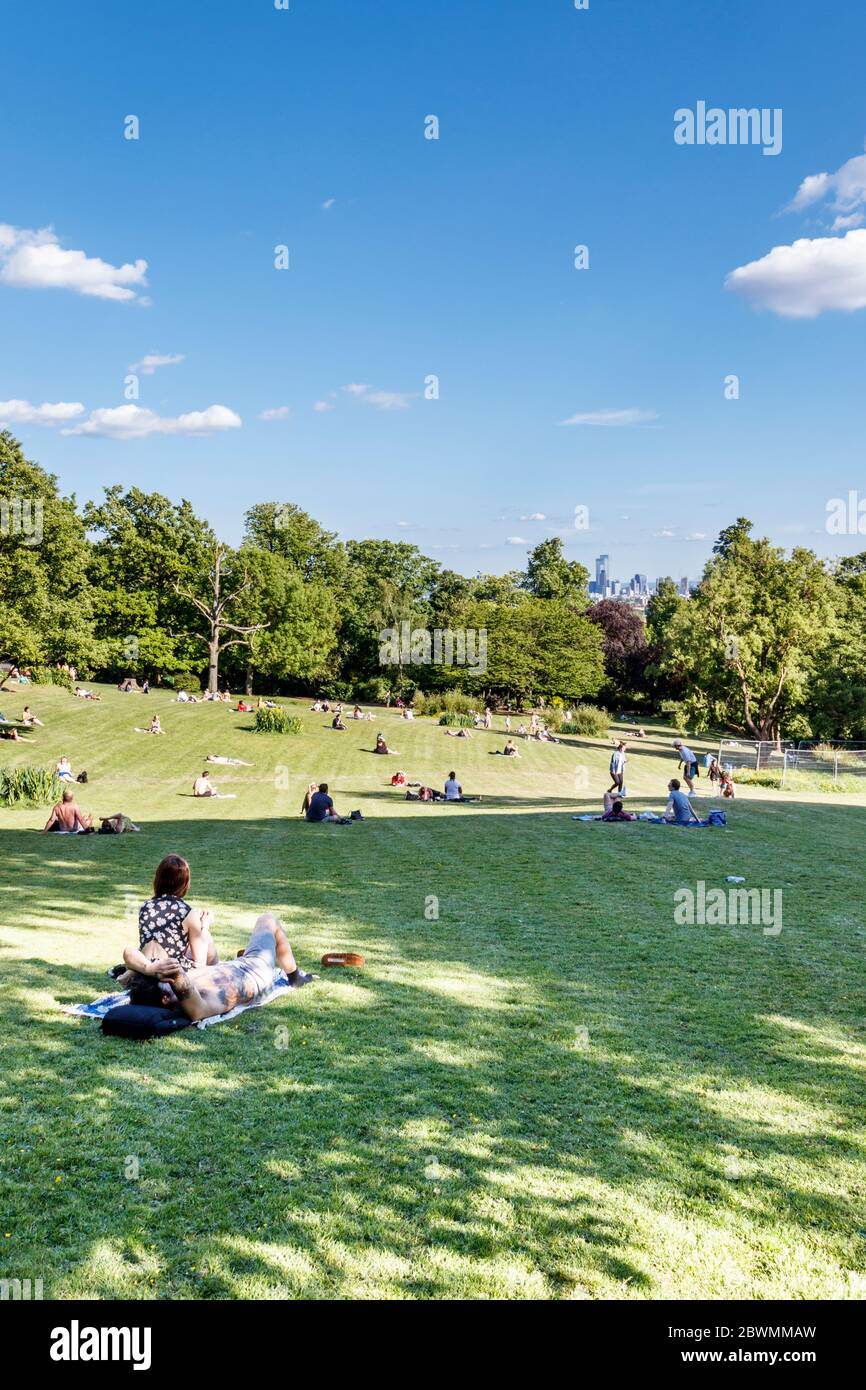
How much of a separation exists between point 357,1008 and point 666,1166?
3324 millimetres

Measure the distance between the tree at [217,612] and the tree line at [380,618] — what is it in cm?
20

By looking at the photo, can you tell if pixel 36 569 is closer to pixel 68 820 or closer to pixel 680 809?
pixel 68 820

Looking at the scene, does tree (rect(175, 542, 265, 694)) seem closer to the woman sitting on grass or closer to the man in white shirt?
the man in white shirt

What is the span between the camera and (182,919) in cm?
791

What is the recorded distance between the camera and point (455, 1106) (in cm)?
616

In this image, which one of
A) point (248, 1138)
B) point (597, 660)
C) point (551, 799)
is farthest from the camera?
point (597, 660)

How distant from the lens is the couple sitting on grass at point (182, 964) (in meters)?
7.43

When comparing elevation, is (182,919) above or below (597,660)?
below

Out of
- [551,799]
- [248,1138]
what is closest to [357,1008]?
[248,1138]

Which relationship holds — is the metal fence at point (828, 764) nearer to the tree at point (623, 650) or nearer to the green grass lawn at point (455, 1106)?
the green grass lawn at point (455, 1106)

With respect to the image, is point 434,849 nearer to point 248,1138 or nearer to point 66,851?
point 66,851

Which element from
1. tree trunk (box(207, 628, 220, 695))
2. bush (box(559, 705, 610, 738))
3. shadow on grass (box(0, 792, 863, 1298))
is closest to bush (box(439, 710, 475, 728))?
bush (box(559, 705, 610, 738))

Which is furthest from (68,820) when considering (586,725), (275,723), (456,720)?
(586,725)

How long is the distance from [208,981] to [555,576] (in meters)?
94.3
